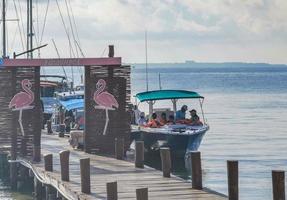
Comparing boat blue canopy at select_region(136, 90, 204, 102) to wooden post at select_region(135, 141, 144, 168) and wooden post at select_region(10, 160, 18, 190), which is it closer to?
wooden post at select_region(10, 160, 18, 190)

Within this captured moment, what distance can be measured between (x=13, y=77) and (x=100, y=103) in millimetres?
3085

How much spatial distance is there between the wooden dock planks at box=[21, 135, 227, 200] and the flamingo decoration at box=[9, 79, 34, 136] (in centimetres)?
206

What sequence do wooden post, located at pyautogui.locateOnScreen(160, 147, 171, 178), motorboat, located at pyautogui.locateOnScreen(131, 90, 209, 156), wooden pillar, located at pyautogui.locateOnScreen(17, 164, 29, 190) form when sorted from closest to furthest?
wooden post, located at pyautogui.locateOnScreen(160, 147, 171, 178)
wooden pillar, located at pyautogui.locateOnScreen(17, 164, 29, 190)
motorboat, located at pyautogui.locateOnScreen(131, 90, 209, 156)

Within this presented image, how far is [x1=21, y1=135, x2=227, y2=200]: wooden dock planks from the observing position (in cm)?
2192

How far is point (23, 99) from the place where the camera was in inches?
1199

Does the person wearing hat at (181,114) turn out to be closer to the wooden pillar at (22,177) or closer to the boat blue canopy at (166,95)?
the boat blue canopy at (166,95)

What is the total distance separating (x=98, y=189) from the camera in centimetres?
2303

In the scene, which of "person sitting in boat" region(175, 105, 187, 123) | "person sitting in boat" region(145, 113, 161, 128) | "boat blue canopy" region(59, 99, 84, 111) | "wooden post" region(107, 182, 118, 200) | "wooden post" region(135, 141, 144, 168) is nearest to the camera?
"wooden post" region(107, 182, 118, 200)

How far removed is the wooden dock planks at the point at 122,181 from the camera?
71.9 ft

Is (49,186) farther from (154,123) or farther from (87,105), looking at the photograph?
(154,123)

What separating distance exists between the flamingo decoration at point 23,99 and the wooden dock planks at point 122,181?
2.06m

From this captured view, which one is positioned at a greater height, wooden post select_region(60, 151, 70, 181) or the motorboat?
the motorboat

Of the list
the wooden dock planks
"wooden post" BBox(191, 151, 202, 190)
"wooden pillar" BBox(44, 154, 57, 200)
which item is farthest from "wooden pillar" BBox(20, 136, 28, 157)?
"wooden post" BBox(191, 151, 202, 190)

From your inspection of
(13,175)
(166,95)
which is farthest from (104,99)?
(166,95)
